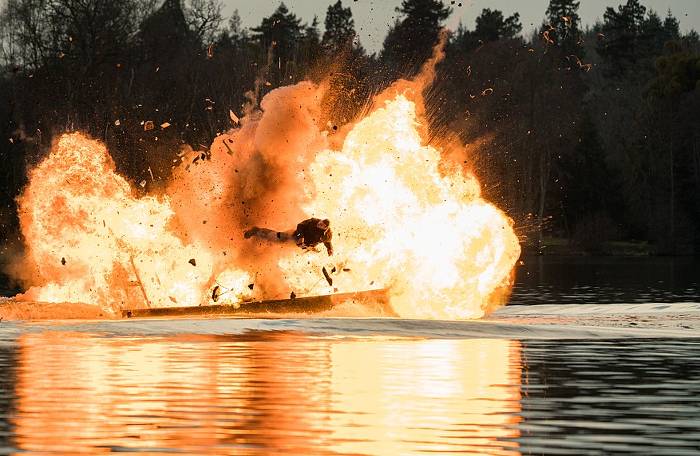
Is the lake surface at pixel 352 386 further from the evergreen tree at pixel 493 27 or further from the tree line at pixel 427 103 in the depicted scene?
the evergreen tree at pixel 493 27

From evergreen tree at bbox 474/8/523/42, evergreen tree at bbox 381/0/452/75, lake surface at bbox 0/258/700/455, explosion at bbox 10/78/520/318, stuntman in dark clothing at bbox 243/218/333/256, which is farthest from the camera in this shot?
evergreen tree at bbox 474/8/523/42

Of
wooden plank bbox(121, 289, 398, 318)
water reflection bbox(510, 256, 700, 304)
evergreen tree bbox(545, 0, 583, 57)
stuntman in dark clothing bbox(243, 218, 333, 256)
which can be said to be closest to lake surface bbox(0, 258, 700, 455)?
wooden plank bbox(121, 289, 398, 318)

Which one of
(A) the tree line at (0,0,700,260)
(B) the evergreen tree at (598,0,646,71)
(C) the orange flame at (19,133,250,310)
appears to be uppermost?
(B) the evergreen tree at (598,0,646,71)

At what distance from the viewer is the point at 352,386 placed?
82.9 ft

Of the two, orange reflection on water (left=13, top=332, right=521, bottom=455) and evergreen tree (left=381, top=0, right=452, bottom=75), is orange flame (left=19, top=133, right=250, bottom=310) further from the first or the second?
evergreen tree (left=381, top=0, right=452, bottom=75)

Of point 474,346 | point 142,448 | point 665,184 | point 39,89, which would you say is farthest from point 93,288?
point 665,184

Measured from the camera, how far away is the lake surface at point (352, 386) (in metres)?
19.3

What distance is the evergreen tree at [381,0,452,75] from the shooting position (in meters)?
118

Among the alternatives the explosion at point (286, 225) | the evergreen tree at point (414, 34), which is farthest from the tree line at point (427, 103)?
the explosion at point (286, 225)

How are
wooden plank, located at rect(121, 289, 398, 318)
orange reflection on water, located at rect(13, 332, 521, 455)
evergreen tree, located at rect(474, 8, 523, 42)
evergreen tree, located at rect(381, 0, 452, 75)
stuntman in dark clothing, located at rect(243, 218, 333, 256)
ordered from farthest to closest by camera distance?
evergreen tree, located at rect(474, 8, 523, 42)
evergreen tree, located at rect(381, 0, 452, 75)
stuntman in dark clothing, located at rect(243, 218, 333, 256)
wooden plank, located at rect(121, 289, 398, 318)
orange reflection on water, located at rect(13, 332, 521, 455)

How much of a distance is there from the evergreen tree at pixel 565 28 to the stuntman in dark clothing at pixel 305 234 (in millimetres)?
105680

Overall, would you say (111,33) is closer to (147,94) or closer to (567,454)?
(147,94)

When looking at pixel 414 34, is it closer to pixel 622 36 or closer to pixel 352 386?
pixel 622 36

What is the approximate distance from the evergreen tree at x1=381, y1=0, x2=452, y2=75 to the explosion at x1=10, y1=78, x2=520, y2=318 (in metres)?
62.0
